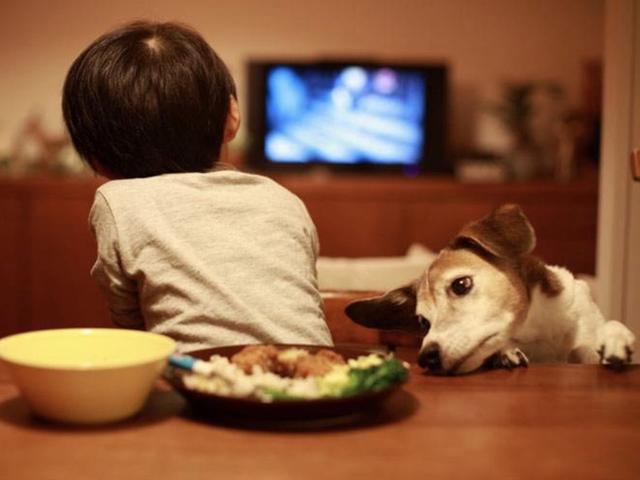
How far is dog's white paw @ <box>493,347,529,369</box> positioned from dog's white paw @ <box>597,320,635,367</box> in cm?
12

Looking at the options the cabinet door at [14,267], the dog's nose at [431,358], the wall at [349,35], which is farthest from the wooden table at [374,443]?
the wall at [349,35]

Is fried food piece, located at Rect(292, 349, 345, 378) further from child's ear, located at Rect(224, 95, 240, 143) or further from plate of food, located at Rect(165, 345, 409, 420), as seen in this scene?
child's ear, located at Rect(224, 95, 240, 143)

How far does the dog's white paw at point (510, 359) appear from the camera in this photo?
1348 mm

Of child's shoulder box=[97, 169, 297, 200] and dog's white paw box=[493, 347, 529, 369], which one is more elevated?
child's shoulder box=[97, 169, 297, 200]

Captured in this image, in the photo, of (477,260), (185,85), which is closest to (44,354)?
(185,85)

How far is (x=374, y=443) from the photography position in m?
0.93

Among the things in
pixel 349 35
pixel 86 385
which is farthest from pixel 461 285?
pixel 349 35

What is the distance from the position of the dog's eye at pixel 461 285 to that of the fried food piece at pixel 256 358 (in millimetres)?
557

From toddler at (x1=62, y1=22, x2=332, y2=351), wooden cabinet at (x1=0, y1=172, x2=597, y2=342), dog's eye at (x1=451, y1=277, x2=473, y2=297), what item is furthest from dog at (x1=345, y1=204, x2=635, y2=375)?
wooden cabinet at (x1=0, y1=172, x2=597, y2=342)

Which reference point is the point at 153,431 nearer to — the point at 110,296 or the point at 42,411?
the point at 42,411

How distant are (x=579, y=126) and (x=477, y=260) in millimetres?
4064

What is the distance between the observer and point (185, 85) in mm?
1521

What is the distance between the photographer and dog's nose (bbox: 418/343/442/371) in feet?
4.39

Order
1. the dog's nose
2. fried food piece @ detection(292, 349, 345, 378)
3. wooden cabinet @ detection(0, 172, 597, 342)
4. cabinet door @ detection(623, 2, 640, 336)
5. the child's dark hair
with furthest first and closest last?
wooden cabinet @ detection(0, 172, 597, 342) < cabinet door @ detection(623, 2, 640, 336) < the child's dark hair < the dog's nose < fried food piece @ detection(292, 349, 345, 378)
